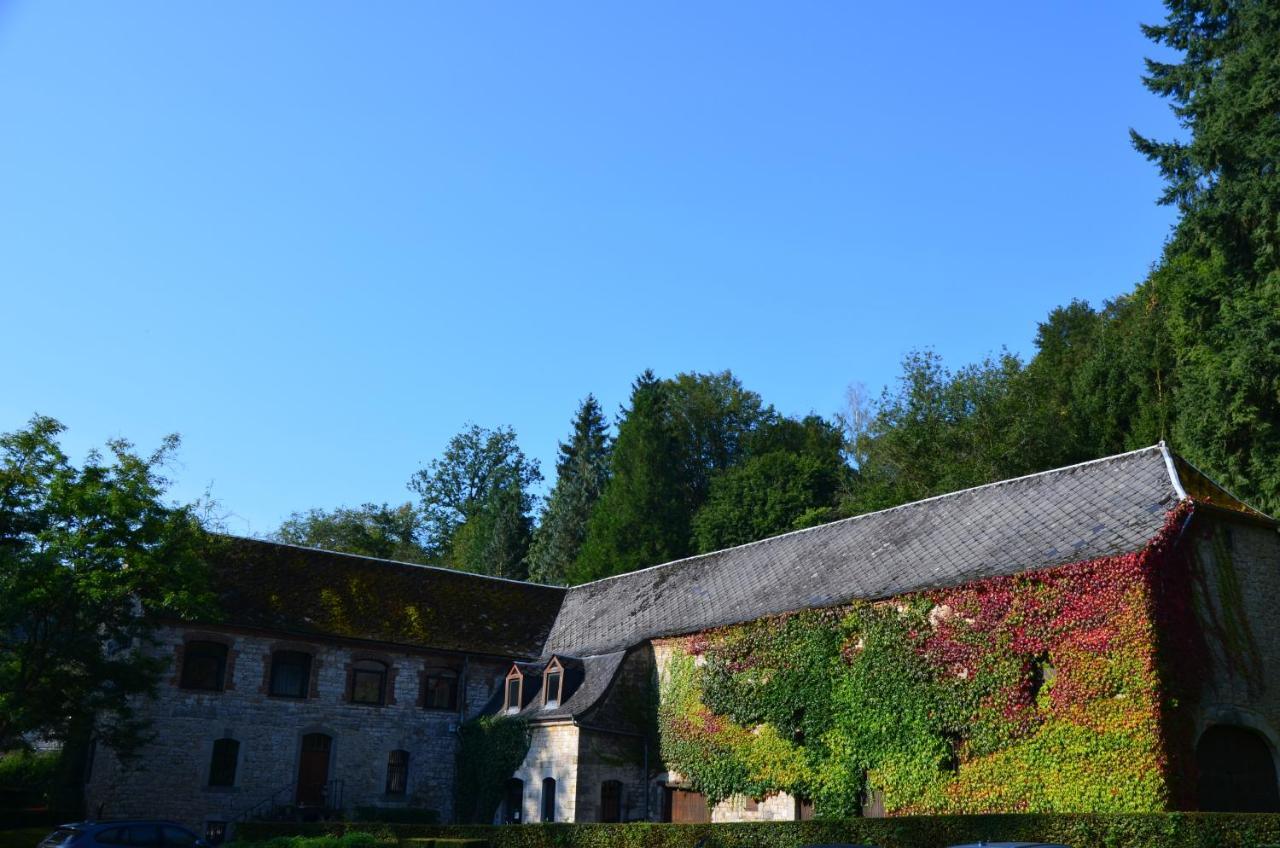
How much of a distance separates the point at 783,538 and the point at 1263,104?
18042mm

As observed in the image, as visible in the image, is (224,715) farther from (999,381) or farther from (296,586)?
(999,381)

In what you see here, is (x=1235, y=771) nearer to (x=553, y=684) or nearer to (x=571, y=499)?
(x=553, y=684)

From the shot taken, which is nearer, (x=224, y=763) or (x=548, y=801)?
(x=548, y=801)

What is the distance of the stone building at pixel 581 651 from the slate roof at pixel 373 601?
0.23 ft

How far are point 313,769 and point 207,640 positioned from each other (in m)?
4.93

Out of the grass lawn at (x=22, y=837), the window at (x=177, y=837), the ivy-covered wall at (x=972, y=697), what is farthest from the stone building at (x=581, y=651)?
the window at (x=177, y=837)

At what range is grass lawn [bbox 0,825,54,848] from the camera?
24.3 meters

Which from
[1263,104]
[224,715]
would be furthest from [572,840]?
[1263,104]

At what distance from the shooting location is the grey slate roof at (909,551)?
71.6 feet

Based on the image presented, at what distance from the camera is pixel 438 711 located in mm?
33406

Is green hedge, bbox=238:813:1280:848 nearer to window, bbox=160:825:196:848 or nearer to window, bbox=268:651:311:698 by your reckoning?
window, bbox=160:825:196:848

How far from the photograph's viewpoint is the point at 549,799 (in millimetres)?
28531

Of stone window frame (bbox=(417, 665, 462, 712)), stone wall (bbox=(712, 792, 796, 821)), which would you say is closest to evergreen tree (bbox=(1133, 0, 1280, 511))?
stone wall (bbox=(712, 792, 796, 821))

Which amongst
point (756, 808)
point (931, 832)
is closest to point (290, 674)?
point (756, 808)
